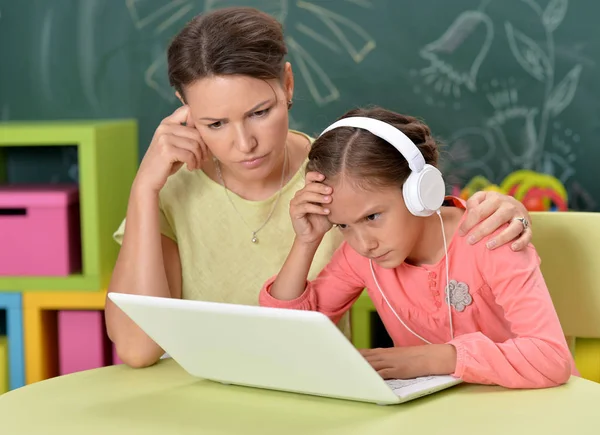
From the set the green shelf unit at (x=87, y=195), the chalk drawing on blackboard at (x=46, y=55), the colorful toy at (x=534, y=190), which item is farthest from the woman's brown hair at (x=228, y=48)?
the chalk drawing on blackboard at (x=46, y=55)

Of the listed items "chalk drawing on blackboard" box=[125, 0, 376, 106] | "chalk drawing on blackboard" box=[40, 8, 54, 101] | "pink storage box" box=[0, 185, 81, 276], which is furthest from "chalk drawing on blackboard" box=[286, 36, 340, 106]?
"pink storage box" box=[0, 185, 81, 276]

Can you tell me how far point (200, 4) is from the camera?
284 centimetres

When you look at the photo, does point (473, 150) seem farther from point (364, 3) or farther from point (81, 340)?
point (81, 340)

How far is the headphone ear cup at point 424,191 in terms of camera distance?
4.34 ft

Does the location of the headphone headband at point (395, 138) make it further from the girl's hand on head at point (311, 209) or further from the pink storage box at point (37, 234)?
the pink storage box at point (37, 234)

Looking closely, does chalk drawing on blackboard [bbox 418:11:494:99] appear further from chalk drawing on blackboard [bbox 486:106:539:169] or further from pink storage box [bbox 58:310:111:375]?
pink storage box [bbox 58:310:111:375]

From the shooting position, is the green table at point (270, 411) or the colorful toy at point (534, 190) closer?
the green table at point (270, 411)

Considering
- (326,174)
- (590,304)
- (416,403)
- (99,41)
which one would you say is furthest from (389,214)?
(99,41)

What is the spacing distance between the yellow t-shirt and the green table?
52 centimetres

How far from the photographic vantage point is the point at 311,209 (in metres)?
1.46

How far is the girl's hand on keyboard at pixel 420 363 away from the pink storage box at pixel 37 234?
4.04 feet

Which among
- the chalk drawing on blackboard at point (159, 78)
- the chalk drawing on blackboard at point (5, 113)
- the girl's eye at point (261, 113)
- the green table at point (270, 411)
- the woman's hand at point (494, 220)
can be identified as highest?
the chalk drawing on blackboard at point (159, 78)

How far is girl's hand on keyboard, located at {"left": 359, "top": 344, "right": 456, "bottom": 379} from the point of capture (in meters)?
1.29

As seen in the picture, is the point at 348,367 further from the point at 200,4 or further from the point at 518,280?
the point at 200,4
